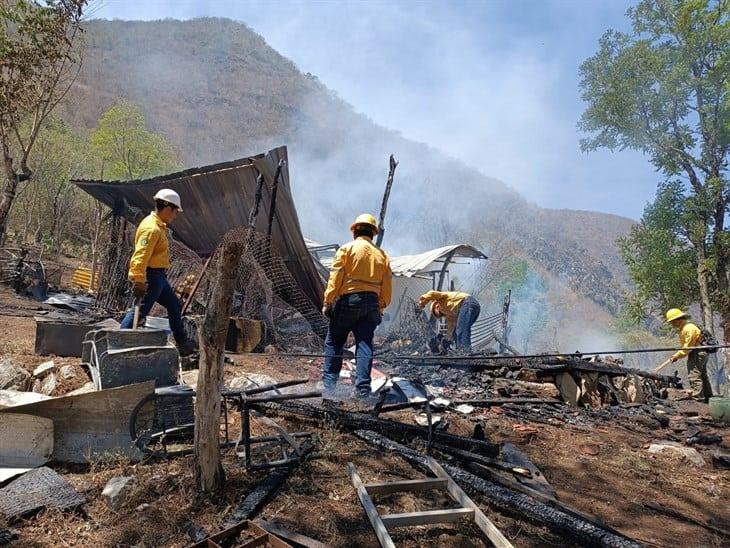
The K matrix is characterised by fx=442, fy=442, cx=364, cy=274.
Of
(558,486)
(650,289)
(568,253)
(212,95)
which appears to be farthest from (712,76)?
(212,95)

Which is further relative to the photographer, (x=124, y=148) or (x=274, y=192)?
(x=124, y=148)

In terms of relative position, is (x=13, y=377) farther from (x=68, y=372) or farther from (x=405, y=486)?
(x=405, y=486)

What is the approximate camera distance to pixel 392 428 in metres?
3.46

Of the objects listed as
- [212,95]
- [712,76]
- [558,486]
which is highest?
[212,95]

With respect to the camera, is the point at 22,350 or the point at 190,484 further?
the point at 22,350

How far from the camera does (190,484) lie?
2430 mm

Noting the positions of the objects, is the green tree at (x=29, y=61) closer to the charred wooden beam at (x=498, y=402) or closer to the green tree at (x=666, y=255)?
the charred wooden beam at (x=498, y=402)

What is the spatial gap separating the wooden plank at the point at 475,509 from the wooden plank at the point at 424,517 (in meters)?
0.06

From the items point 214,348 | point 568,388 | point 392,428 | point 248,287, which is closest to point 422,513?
point 392,428

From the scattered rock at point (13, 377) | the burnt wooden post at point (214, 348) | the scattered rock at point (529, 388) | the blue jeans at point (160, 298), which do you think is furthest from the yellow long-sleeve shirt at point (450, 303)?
the burnt wooden post at point (214, 348)

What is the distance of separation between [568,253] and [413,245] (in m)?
27.8

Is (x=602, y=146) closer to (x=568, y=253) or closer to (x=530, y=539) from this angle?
(x=530, y=539)

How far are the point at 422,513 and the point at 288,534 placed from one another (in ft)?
2.21

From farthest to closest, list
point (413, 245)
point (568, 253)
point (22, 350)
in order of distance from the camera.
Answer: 1. point (568, 253)
2. point (413, 245)
3. point (22, 350)
